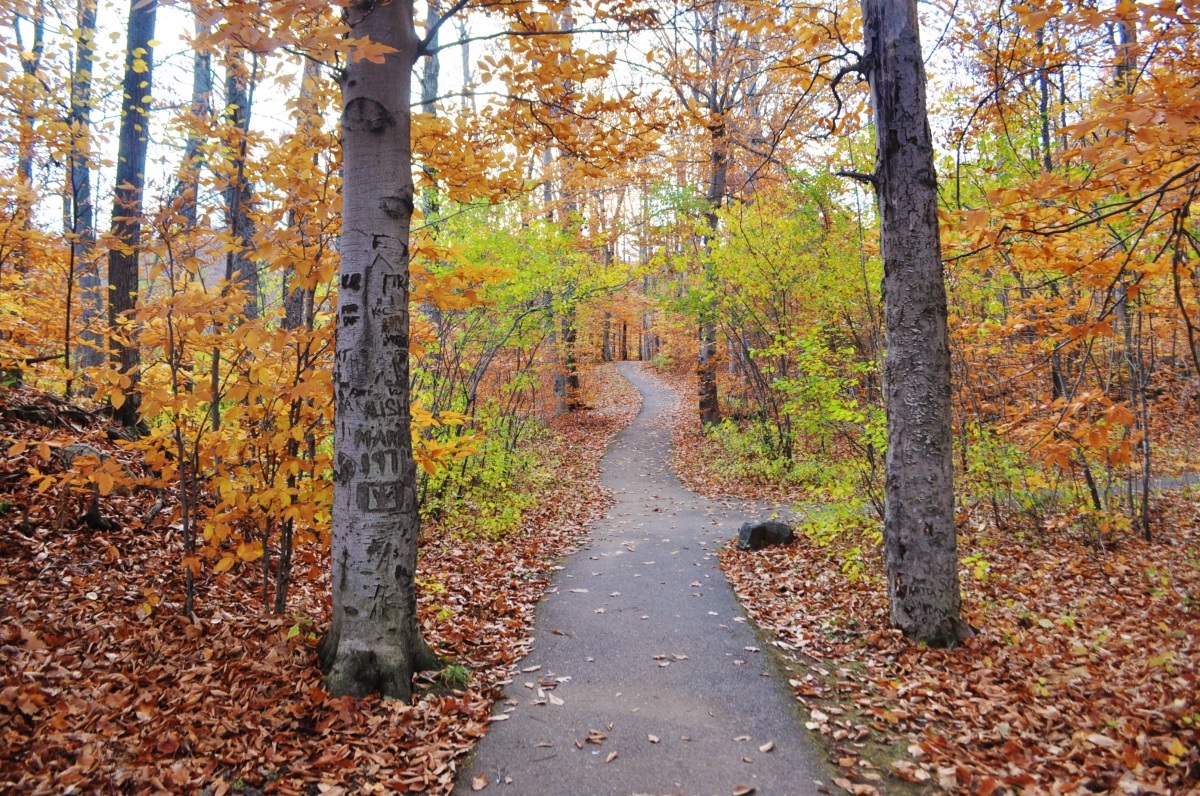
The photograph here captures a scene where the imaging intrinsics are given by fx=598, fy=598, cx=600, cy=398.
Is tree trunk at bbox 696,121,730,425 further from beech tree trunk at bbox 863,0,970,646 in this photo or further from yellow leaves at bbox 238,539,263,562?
yellow leaves at bbox 238,539,263,562

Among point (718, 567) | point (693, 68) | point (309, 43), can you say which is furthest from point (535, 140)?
point (693, 68)

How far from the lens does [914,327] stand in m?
4.28

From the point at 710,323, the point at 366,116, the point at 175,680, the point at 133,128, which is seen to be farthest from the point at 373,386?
the point at 710,323

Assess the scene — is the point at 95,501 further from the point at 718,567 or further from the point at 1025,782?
the point at 1025,782

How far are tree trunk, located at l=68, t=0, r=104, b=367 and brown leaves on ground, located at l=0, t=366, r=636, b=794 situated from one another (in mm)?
1585

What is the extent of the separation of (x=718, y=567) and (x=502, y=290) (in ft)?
17.5

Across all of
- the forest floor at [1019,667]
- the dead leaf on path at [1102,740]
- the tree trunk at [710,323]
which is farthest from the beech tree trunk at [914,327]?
the tree trunk at [710,323]

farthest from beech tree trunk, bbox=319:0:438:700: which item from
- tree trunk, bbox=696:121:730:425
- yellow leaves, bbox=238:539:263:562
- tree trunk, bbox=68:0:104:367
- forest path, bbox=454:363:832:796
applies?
tree trunk, bbox=696:121:730:425

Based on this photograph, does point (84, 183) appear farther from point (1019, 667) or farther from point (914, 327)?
point (1019, 667)

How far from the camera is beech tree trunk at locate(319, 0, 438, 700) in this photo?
11.3 ft

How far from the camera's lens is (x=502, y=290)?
9484 mm

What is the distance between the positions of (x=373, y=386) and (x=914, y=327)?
3.68 m

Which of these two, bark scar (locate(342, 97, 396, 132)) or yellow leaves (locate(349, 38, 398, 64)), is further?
bark scar (locate(342, 97, 396, 132))

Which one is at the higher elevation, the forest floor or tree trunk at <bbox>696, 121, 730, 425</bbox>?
tree trunk at <bbox>696, 121, 730, 425</bbox>
